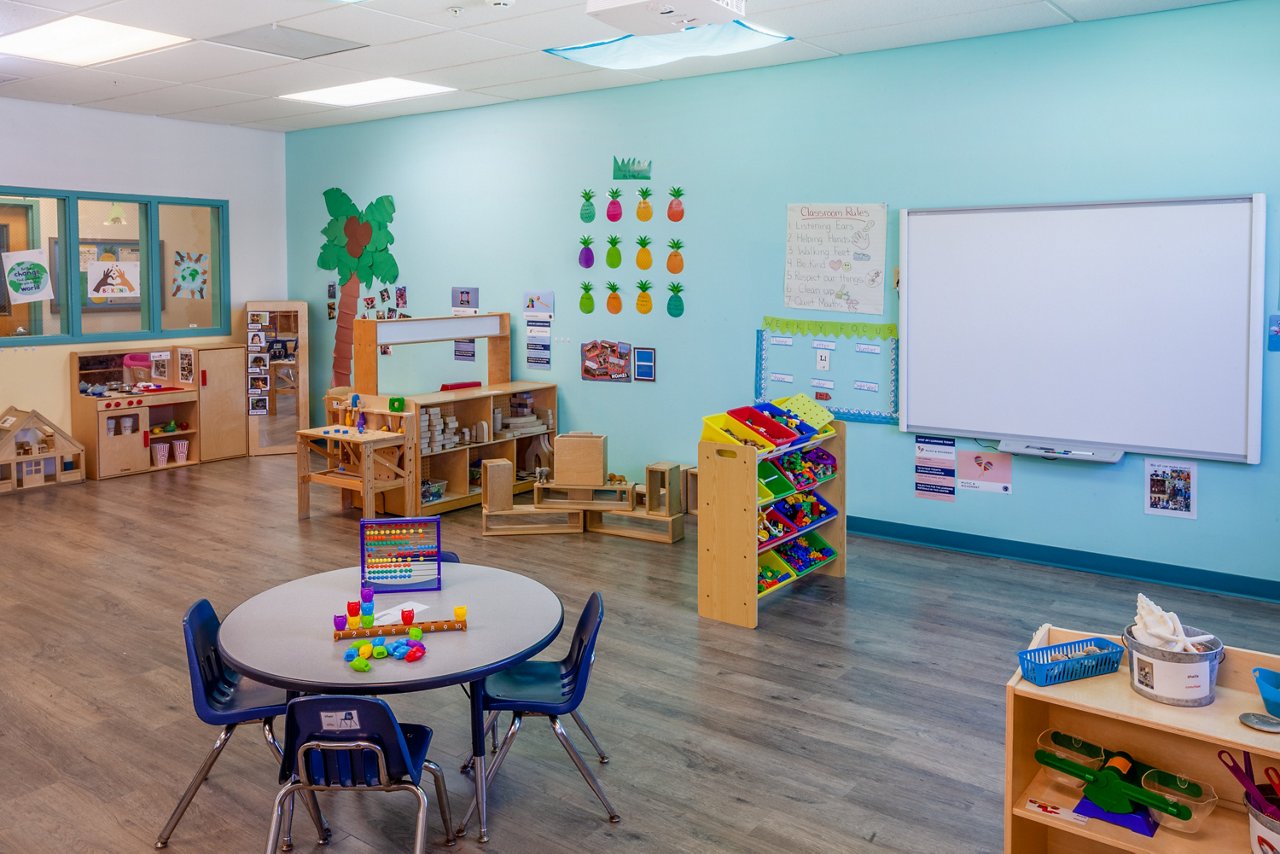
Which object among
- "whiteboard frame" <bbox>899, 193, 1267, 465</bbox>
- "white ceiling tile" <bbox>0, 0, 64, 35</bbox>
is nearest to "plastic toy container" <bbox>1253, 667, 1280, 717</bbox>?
"whiteboard frame" <bbox>899, 193, 1267, 465</bbox>

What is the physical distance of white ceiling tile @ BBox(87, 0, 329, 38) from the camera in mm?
5355

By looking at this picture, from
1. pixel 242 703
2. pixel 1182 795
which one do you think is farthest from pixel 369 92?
pixel 1182 795

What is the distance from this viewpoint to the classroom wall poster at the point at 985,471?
245 inches

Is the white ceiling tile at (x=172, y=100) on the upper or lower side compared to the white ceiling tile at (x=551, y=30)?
upper

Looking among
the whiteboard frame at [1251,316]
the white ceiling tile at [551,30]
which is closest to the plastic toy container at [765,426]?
the whiteboard frame at [1251,316]

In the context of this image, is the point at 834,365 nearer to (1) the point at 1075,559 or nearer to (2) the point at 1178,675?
(1) the point at 1075,559

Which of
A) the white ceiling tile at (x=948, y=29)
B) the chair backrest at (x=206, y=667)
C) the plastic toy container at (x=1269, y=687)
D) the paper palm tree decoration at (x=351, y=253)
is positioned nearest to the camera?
the plastic toy container at (x=1269, y=687)

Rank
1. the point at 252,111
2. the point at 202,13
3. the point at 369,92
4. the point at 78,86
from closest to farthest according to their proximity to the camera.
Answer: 1. the point at 202,13
2. the point at 78,86
3. the point at 369,92
4. the point at 252,111

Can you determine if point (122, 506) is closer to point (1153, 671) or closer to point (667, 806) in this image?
point (667, 806)

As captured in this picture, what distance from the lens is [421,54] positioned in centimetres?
656

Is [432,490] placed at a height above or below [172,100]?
below

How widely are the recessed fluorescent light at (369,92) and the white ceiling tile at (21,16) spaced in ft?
7.53

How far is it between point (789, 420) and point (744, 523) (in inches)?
34.7

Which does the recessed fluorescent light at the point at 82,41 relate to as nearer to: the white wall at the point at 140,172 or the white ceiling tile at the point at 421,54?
the white ceiling tile at the point at 421,54
